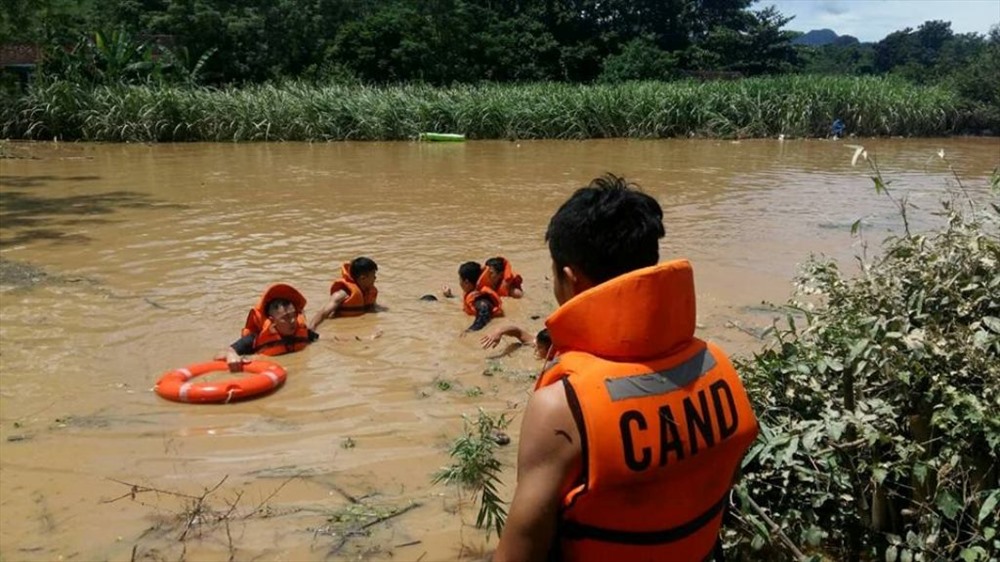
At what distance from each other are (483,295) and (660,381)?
237 inches

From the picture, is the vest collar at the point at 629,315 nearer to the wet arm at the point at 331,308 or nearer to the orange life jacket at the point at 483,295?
the orange life jacket at the point at 483,295

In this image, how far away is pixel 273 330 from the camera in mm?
6820

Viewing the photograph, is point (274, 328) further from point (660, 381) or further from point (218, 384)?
point (660, 381)

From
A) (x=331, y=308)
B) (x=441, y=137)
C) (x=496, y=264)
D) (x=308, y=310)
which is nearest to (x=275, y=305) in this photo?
(x=331, y=308)

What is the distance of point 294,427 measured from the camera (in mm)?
5230

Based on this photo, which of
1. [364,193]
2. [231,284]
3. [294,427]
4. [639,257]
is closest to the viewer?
[639,257]

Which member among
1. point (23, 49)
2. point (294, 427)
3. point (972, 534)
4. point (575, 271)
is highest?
point (23, 49)

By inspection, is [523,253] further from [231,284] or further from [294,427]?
[294,427]

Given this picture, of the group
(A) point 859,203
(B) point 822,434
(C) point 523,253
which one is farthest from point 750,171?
(B) point 822,434

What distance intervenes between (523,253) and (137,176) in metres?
9.41

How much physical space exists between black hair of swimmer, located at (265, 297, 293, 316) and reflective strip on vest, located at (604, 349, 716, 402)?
17.7 ft

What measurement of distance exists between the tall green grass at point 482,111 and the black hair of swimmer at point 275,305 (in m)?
17.7

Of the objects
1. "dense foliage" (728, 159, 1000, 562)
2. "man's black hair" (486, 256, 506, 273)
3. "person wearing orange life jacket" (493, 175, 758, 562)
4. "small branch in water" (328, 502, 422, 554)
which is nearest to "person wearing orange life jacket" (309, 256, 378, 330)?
"man's black hair" (486, 256, 506, 273)

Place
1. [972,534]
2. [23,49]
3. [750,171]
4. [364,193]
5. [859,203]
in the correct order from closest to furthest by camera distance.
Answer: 1. [972,534]
2. [859,203]
3. [364,193]
4. [750,171]
5. [23,49]
